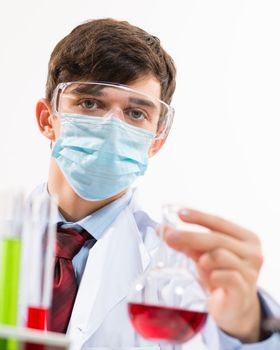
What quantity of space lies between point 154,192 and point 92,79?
118 cm

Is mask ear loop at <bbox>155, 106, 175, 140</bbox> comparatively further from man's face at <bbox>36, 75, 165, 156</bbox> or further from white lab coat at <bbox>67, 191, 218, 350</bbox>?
white lab coat at <bbox>67, 191, 218, 350</bbox>

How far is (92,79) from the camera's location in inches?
108

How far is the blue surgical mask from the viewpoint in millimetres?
2574

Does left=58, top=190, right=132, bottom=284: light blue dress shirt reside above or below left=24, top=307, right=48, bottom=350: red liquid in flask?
below

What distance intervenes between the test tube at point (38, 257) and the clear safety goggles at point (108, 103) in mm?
1377

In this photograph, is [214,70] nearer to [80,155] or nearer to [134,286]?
[80,155]

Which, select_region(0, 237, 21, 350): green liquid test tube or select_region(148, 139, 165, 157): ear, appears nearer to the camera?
select_region(0, 237, 21, 350): green liquid test tube

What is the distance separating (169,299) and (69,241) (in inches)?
54.2

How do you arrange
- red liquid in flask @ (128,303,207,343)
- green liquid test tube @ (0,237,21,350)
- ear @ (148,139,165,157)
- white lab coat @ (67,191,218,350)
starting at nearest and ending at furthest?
green liquid test tube @ (0,237,21,350) < red liquid in flask @ (128,303,207,343) < white lab coat @ (67,191,218,350) < ear @ (148,139,165,157)

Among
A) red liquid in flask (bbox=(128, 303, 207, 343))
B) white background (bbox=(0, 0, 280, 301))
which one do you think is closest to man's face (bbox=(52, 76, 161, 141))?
white background (bbox=(0, 0, 280, 301))

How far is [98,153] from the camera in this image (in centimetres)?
258

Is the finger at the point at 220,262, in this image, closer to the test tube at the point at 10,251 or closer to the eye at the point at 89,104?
the test tube at the point at 10,251

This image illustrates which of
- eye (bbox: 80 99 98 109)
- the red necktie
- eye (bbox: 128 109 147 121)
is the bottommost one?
the red necktie

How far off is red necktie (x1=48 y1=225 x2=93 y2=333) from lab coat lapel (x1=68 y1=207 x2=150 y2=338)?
0.04m
